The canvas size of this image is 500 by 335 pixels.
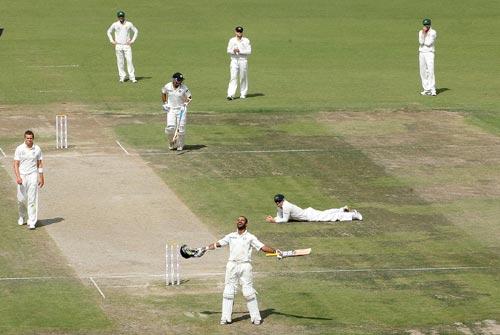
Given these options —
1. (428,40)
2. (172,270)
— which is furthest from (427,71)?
(172,270)

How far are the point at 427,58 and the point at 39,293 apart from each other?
2569 cm

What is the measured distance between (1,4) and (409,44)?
21804 millimetres

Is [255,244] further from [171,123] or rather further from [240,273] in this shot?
[171,123]

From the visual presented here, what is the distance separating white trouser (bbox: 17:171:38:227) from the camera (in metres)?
38.7

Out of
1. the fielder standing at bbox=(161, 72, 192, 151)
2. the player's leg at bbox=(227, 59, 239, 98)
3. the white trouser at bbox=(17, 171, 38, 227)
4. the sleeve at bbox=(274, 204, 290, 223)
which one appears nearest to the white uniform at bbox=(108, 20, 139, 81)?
the player's leg at bbox=(227, 59, 239, 98)

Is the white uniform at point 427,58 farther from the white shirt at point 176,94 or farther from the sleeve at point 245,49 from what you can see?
the white shirt at point 176,94

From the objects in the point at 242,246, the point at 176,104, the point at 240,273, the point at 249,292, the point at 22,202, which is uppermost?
the point at 176,104

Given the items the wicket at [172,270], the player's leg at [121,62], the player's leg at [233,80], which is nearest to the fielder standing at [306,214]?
the wicket at [172,270]

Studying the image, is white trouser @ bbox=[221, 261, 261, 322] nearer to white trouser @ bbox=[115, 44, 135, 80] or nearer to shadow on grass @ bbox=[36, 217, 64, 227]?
shadow on grass @ bbox=[36, 217, 64, 227]

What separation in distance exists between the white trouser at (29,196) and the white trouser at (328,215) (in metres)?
7.04

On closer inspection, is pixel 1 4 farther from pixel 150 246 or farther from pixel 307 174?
pixel 150 246

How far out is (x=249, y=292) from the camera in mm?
31828

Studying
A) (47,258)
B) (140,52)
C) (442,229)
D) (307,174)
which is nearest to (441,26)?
(140,52)

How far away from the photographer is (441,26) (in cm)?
7294
